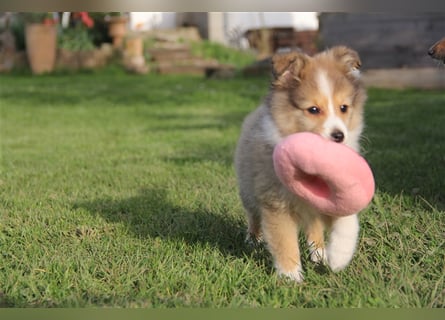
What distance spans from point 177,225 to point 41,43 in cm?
1426

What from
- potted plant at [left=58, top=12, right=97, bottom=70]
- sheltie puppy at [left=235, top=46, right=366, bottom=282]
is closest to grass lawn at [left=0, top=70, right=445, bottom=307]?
sheltie puppy at [left=235, top=46, right=366, bottom=282]

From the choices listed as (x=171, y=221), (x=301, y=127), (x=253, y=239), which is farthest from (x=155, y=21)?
(x=301, y=127)

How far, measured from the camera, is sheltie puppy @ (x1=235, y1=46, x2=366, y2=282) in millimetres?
2990

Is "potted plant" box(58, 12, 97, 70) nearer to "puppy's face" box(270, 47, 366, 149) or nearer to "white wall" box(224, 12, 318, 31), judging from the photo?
"white wall" box(224, 12, 318, 31)

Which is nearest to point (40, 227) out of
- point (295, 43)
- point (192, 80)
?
point (192, 80)

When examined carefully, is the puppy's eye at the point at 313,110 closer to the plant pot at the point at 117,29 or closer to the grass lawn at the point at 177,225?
the grass lawn at the point at 177,225

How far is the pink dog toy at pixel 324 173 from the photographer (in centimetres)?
284

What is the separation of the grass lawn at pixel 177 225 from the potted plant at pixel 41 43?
8402mm

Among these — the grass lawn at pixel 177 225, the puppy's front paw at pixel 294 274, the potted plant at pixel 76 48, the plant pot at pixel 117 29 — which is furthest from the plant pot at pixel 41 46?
the puppy's front paw at pixel 294 274

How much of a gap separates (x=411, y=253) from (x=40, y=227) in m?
2.17

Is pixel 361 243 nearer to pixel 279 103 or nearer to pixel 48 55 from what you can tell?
pixel 279 103

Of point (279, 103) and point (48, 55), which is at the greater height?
point (279, 103)

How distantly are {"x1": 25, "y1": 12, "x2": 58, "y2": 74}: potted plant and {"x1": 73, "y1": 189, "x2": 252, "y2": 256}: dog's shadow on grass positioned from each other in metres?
13.0

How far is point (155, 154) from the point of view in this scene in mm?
7039
